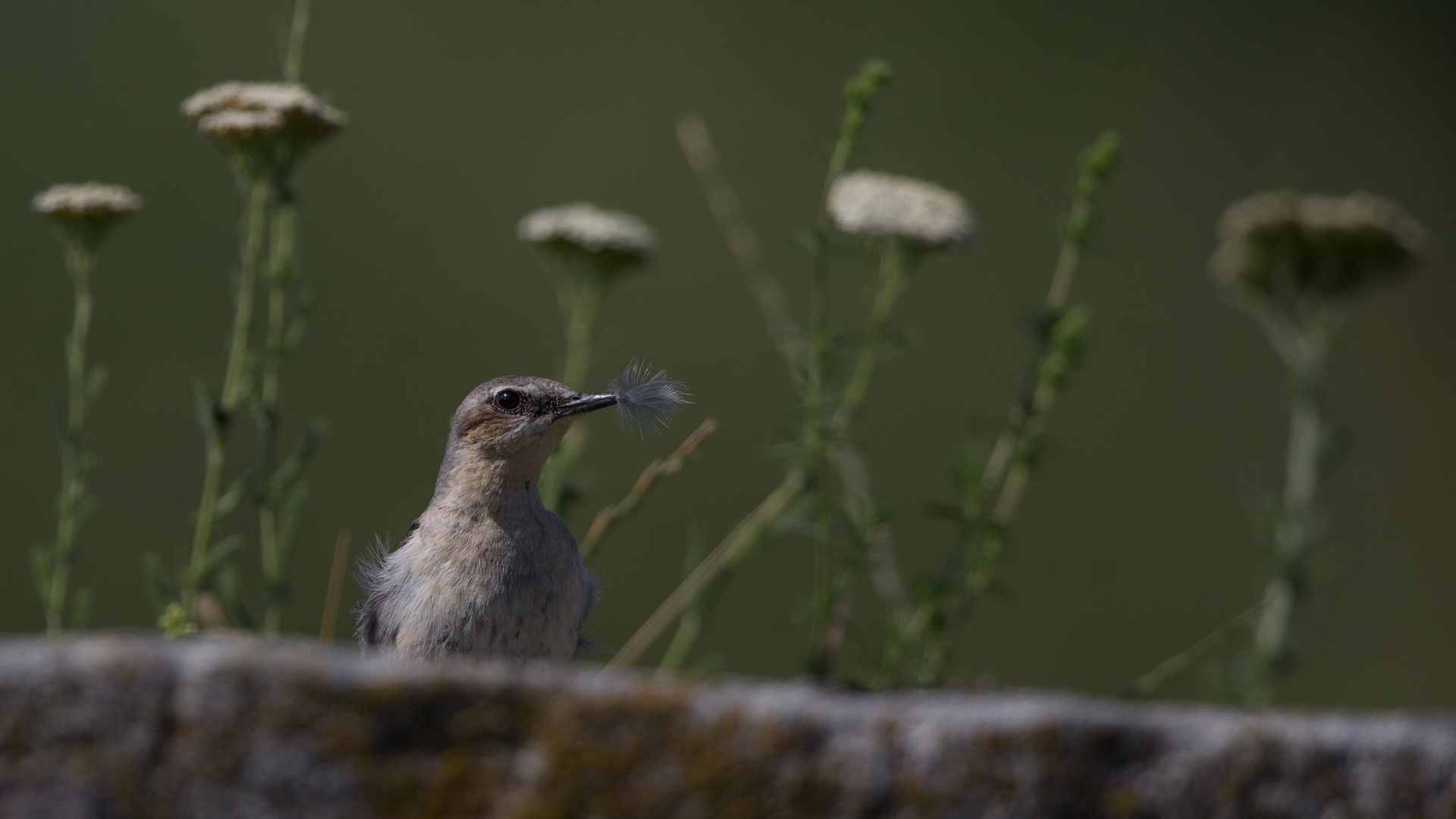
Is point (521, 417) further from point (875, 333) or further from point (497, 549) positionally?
point (875, 333)

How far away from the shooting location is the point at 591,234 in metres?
3.95

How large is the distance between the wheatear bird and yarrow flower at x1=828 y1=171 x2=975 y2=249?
847 mm

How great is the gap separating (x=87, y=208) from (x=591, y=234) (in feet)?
4.78

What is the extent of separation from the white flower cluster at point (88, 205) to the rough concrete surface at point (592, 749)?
2.21m

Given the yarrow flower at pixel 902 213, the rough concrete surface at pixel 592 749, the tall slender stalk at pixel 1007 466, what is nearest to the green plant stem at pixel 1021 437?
the tall slender stalk at pixel 1007 466

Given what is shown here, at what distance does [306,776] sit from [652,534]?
206 inches

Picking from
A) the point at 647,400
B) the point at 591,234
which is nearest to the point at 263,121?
the point at 591,234

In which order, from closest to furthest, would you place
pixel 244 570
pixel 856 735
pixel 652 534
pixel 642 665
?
pixel 856 735 < pixel 642 665 < pixel 244 570 < pixel 652 534

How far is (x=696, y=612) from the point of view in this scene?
3867mm

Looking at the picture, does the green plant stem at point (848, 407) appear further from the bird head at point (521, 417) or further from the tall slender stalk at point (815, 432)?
the bird head at point (521, 417)

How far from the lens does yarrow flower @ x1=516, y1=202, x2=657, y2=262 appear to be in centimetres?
396

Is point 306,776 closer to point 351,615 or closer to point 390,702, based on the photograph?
point 390,702

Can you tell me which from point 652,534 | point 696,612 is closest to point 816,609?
point 696,612

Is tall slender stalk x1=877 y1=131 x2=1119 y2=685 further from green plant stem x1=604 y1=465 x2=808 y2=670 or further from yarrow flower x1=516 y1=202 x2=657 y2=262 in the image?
yarrow flower x1=516 y1=202 x2=657 y2=262
